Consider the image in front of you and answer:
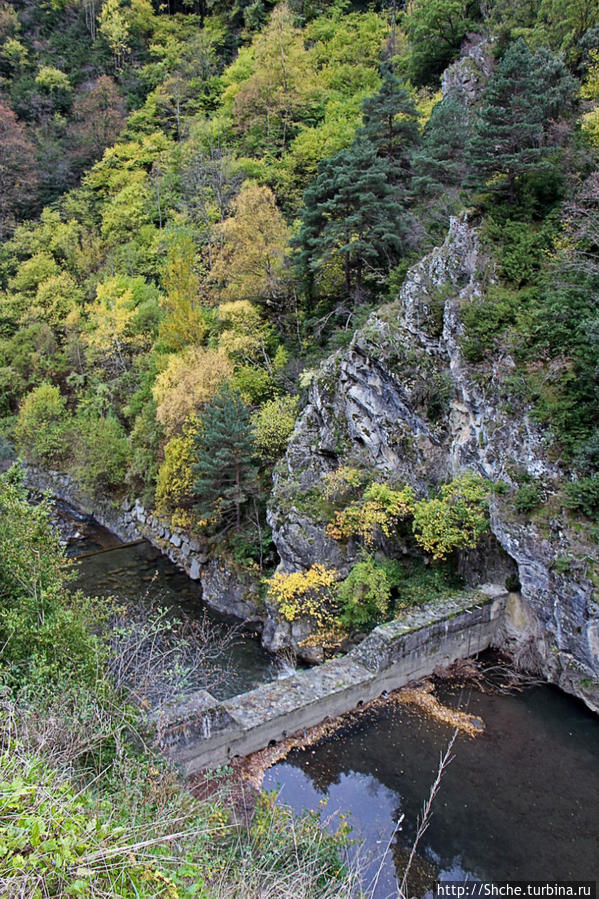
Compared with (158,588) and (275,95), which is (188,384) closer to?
(158,588)

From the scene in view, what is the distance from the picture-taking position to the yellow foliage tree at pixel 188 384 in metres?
17.6

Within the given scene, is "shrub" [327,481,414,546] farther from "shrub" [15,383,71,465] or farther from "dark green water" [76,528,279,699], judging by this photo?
"shrub" [15,383,71,465]

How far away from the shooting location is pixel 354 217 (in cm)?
1556

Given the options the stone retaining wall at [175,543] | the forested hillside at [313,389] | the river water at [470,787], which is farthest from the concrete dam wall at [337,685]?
the stone retaining wall at [175,543]

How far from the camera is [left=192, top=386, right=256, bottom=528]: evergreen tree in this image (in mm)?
15023

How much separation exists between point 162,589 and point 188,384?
723cm

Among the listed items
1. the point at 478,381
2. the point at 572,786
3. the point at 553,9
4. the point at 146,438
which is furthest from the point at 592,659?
the point at 553,9

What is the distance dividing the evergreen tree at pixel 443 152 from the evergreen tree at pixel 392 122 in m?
1.22

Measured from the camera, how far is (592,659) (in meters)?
9.29

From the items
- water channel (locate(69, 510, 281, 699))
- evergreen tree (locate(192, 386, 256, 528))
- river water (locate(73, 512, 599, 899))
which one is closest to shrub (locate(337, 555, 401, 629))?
river water (locate(73, 512, 599, 899))

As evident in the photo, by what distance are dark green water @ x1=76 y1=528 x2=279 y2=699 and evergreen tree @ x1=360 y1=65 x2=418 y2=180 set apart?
641 inches

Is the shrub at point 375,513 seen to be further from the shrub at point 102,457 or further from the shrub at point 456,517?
the shrub at point 102,457

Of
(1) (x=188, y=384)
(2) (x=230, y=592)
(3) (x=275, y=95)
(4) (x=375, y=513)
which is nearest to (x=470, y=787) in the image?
A: (4) (x=375, y=513)

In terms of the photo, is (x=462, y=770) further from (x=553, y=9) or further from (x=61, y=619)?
(x=553, y=9)
